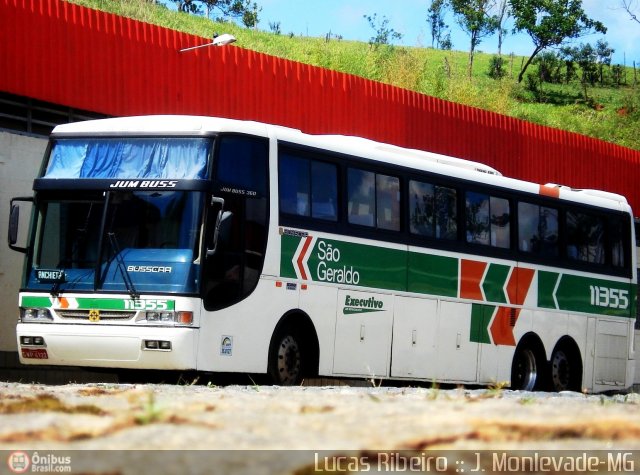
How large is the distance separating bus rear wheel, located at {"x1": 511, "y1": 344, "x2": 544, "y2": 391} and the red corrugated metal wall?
7.12 meters

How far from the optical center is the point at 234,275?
15.8 meters

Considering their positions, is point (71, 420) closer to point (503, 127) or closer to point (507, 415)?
point (507, 415)

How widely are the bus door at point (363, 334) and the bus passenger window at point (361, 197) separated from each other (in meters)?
0.97

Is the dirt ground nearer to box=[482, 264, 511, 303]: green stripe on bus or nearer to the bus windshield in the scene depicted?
the bus windshield

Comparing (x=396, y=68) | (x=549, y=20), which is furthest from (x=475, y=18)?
(x=396, y=68)

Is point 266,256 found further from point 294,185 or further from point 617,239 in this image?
point 617,239

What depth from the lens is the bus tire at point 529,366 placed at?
869 inches

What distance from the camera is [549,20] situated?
129625mm

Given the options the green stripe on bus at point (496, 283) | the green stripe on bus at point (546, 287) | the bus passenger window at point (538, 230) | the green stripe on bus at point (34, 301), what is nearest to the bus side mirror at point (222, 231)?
the green stripe on bus at point (34, 301)

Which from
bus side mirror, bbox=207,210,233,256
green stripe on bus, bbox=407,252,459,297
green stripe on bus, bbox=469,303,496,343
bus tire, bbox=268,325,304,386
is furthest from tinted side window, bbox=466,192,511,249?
bus side mirror, bbox=207,210,233,256

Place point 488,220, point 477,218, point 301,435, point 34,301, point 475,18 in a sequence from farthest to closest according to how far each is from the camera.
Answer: point 475,18 < point 488,220 < point 477,218 < point 34,301 < point 301,435

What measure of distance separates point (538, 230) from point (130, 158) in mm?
8358

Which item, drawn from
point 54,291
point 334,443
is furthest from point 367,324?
point 334,443

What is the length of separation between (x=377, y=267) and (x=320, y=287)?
1.40 m
